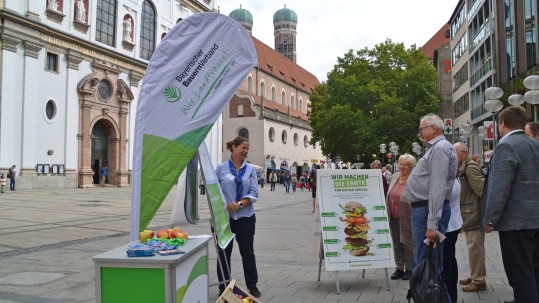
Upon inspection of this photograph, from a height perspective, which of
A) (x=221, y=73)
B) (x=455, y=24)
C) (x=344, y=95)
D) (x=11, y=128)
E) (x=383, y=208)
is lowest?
(x=383, y=208)

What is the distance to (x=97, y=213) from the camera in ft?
54.8

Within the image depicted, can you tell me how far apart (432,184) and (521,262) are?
102 centimetres

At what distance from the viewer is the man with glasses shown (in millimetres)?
4695

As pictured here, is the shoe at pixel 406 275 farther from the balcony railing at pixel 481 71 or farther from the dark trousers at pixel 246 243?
the balcony railing at pixel 481 71

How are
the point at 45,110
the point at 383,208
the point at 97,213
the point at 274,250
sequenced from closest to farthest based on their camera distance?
the point at 383,208 < the point at 274,250 < the point at 97,213 < the point at 45,110

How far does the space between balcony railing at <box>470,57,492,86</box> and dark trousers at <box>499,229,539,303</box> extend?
1383 inches

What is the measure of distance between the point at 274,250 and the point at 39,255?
4273mm

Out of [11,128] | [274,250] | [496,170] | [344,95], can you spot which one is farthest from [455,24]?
[496,170]

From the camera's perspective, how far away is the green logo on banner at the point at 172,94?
4.15 metres

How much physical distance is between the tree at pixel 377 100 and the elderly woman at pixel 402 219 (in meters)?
33.5

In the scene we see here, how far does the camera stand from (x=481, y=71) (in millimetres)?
39312

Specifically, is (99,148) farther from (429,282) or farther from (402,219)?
(429,282)

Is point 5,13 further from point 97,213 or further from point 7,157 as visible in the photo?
point 97,213

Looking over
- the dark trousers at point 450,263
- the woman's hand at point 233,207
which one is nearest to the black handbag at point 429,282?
the dark trousers at point 450,263
